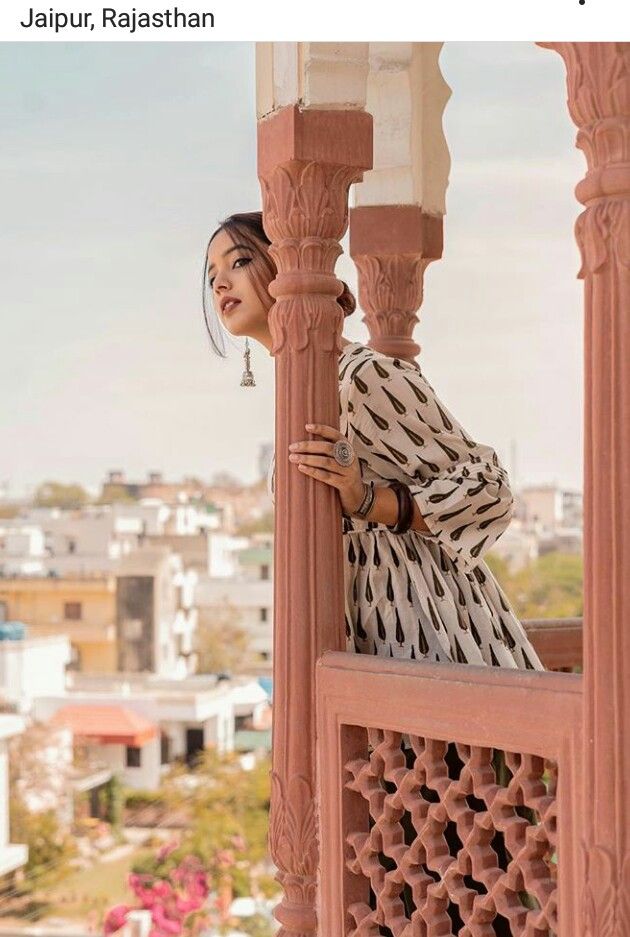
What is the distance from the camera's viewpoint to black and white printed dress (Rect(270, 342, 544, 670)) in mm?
2209

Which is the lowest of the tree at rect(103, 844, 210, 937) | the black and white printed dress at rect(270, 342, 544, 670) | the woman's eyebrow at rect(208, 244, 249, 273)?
the tree at rect(103, 844, 210, 937)

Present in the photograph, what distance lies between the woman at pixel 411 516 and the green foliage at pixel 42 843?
21194 millimetres

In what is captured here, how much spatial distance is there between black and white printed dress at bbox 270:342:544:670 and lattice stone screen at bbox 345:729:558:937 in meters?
0.17

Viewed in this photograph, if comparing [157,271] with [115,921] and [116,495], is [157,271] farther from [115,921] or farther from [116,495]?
[115,921]

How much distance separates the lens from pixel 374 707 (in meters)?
2.05

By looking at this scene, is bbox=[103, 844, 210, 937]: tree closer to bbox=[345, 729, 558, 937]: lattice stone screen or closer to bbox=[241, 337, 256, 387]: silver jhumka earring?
bbox=[241, 337, 256, 387]: silver jhumka earring

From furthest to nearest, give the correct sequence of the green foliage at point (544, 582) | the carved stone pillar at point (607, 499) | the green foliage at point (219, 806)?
the green foliage at point (544, 582) < the green foliage at point (219, 806) < the carved stone pillar at point (607, 499)

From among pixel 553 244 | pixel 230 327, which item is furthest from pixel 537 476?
pixel 230 327

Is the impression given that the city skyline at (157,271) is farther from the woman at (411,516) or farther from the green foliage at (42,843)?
the woman at (411,516)

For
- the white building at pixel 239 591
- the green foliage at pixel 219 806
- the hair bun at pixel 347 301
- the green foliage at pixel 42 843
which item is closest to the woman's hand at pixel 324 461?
the hair bun at pixel 347 301

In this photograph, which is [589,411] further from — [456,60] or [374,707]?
[456,60]

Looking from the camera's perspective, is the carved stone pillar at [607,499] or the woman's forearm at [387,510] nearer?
the carved stone pillar at [607,499]

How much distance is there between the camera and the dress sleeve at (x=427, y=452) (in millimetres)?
2232

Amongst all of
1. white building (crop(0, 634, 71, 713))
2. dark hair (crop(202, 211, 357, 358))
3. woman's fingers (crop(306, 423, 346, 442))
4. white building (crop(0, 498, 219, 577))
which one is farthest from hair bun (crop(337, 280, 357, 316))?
white building (crop(0, 498, 219, 577))
